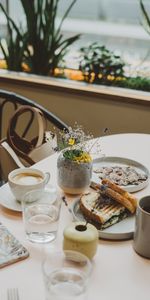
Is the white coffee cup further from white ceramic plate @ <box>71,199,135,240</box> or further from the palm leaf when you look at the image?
the palm leaf

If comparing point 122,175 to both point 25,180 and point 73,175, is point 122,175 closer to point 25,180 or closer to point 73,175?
point 73,175

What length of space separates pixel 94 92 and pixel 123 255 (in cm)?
169

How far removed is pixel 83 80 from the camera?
305 cm

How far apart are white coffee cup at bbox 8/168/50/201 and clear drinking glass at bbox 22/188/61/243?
4 cm

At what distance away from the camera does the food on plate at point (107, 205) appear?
134 cm

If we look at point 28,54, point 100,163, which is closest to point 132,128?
point 28,54

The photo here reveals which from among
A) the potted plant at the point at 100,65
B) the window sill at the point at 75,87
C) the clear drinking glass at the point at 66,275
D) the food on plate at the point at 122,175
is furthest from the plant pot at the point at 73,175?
the potted plant at the point at 100,65

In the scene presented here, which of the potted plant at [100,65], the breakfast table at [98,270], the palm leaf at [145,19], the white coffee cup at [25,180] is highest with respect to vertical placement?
the palm leaf at [145,19]

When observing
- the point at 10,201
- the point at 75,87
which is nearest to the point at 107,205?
the point at 10,201

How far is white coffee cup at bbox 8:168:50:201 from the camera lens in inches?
56.7

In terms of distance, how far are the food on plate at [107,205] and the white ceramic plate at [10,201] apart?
15cm

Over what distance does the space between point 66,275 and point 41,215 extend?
305 millimetres

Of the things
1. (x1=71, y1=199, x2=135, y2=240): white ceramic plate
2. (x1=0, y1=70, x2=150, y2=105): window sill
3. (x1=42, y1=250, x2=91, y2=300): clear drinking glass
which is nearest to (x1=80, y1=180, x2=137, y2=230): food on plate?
(x1=71, y1=199, x2=135, y2=240): white ceramic plate

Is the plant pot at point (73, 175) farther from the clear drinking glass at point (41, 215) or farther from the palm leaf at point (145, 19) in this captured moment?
the palm leaf at point (145, 19)
